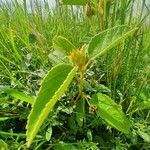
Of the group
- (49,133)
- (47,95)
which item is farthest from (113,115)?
(47,95)

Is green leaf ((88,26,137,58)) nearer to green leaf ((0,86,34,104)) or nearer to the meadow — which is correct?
the meadow

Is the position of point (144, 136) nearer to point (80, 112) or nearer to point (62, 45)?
point (80, 112)

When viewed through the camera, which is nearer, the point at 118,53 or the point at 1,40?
the point at 118,53

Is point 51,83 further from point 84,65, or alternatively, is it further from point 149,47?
point 149,47

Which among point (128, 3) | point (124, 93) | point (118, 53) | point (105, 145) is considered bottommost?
point (105, 145)

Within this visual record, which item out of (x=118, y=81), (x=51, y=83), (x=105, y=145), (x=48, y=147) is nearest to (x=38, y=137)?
(x=48, y=147)

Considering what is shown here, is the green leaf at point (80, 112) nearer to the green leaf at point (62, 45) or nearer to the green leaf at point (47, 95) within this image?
the green leaf at point (62, 45)
